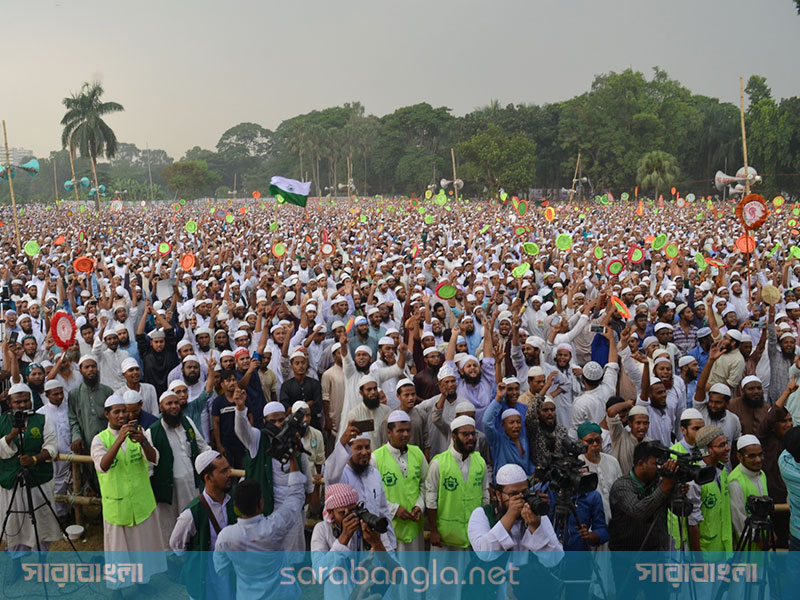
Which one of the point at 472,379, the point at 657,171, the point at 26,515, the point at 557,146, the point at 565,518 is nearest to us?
the point at 565,518

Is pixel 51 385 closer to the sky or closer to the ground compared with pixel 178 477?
closer to the sky

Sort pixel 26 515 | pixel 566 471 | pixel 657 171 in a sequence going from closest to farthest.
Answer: pixel 566 471 → pixel 26 515 → pixel 657 171

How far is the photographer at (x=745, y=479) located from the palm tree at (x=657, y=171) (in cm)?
4283

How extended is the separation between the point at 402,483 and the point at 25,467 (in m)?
2.50

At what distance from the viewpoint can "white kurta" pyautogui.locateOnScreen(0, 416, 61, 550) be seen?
4.66 m

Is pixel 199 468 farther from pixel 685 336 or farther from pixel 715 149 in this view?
pixel 715 149

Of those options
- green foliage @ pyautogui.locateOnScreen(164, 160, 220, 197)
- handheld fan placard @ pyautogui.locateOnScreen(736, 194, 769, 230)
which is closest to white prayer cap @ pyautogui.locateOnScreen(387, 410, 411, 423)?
handheld fan placard @ pyautogui.locateOnScreen(736, 194, 769, 230)

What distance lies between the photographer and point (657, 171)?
44.3m

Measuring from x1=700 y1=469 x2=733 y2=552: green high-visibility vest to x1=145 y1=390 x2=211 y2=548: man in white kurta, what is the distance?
3.12 m

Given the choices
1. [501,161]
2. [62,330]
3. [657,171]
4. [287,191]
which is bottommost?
[62,330]

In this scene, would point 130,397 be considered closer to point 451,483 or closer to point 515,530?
point 451,483

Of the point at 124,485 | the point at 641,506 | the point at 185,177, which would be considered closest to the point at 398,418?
the point at 641,506

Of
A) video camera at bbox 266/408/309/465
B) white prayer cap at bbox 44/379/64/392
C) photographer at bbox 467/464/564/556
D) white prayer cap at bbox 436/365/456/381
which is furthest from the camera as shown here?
white prayer cap at bbox 44/379/64/392

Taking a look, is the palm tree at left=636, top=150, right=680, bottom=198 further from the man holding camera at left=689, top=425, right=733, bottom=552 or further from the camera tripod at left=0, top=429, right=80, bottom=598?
the camera tripod at left=0, top=429, right=80, bottom=598
